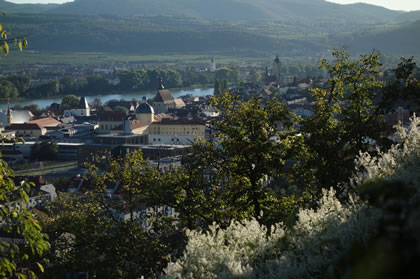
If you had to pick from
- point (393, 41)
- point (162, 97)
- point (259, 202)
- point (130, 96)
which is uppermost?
point (259, 202)

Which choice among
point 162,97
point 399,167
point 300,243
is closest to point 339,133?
point 399,167

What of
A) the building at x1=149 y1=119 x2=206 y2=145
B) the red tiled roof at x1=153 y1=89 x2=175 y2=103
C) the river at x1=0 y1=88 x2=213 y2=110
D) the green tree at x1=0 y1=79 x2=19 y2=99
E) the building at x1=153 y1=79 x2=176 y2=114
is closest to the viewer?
the building at x1=149 y1=119 x2=206 y2=145

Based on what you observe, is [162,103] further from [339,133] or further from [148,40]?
[148,40]

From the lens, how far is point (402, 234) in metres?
0.92

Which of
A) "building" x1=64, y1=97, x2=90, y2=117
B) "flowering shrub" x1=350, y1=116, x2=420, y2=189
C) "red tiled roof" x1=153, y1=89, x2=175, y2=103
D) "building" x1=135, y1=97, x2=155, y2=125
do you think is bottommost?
"building" x1=64, y1=97, x2=90, y2=117

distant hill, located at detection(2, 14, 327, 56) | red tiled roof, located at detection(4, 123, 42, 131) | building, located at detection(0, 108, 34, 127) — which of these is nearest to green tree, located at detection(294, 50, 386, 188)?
red tiled roof, located at detection(4, 123, 42, 131)

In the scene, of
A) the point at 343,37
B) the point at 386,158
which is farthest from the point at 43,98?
the point at 343,37

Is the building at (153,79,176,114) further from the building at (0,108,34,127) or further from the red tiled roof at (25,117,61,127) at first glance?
the building at (0,108,34,127)

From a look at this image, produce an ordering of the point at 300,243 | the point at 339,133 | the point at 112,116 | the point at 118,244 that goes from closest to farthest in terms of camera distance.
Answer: the point at 300,243, the point at 339,133, the point at 118,244, the point at 112,116

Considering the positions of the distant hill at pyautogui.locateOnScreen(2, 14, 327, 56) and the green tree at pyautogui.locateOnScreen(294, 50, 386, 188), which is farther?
the distant hill at pyautogui.locateOnScreen(2, 14, 327, 56)

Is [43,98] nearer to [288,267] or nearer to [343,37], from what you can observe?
[288,267]

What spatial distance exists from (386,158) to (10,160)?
1621 inches

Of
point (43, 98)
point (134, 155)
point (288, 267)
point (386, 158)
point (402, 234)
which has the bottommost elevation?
point (43, 98)

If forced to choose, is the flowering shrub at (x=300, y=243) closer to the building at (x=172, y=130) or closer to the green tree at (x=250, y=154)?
the green tree at (x=250, y=154)
